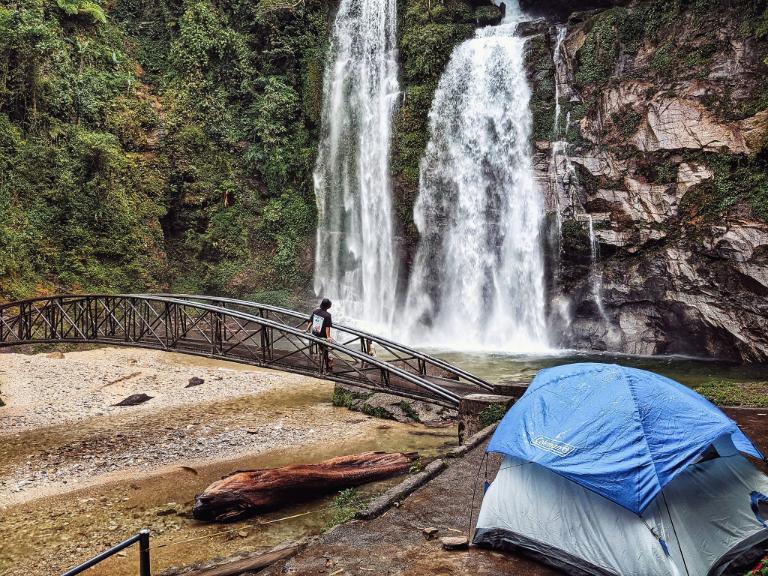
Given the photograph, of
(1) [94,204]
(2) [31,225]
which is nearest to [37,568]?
Answer: (2) [31,225]

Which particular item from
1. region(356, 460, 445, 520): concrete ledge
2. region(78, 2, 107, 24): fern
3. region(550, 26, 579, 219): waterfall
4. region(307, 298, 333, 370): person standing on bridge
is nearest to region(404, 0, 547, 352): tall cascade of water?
region(550, 26, 579, 219): waterfall

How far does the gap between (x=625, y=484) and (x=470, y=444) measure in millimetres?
3229

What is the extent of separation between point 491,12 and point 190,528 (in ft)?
78.4

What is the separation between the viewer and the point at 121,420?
11.8 meters

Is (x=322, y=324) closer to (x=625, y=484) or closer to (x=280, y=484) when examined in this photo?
(x=280, y=484)

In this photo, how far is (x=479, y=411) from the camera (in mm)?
8633

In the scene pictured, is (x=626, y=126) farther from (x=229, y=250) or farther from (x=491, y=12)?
(x=229, y=250)

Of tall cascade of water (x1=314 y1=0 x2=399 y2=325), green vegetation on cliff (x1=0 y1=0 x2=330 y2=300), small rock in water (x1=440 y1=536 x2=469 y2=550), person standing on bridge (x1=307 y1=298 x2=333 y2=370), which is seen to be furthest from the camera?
tall cascade of water (x1=314 y1=0 x2=399 y2=325)

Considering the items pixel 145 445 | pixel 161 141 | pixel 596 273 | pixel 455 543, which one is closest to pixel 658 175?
pixel 596 273

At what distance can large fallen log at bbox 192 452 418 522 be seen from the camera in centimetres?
693

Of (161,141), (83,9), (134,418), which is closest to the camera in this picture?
(134,418)

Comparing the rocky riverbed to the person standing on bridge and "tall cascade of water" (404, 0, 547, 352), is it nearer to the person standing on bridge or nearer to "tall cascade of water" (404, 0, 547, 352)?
the person standing on bridge

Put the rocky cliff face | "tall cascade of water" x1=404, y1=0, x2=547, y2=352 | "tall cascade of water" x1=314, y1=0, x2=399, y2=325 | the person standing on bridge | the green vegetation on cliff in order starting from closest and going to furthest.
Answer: the person standing on bridge → the rocky cliff face → "tall cascade of water" x1=404, y1=0, x2=547, y2=352 → the green vegetation on cliff → "tall cascade of water" x1=314, y1=0, x2=399, y2=325

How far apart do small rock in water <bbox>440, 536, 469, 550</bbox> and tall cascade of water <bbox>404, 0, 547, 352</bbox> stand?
15.2 m
